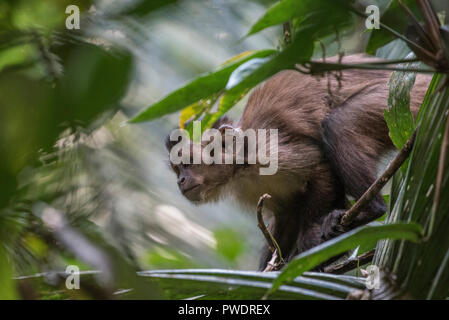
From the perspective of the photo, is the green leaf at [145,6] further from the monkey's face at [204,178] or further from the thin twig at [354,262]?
the monkey's face at [204,178]

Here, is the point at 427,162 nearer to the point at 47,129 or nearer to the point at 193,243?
the point at 47,129

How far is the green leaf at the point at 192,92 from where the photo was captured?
3.85ft

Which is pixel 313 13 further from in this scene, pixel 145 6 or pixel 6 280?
pixel 6 280

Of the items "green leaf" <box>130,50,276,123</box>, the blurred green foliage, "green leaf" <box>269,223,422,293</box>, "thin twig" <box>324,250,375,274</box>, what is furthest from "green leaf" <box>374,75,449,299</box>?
"thin twig" <box>324,250,375,274</box>

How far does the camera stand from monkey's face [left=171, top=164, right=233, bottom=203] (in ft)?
15.7

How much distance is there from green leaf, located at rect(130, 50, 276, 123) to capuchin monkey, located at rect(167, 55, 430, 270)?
8.40ft

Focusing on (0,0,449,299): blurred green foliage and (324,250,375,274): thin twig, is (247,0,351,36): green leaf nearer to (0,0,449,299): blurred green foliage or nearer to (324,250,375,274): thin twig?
(0,0,449,299): blurred green foliage

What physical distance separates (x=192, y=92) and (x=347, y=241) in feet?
1.49

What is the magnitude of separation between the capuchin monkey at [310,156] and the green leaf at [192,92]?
256 cm

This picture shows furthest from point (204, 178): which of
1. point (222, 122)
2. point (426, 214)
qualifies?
point (426, 214)

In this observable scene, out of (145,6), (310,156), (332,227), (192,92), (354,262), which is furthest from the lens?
(310,156)

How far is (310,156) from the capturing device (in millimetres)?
4578

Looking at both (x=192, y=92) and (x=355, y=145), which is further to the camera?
(x=355, y=145)

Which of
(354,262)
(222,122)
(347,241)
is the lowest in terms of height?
(354,262)
